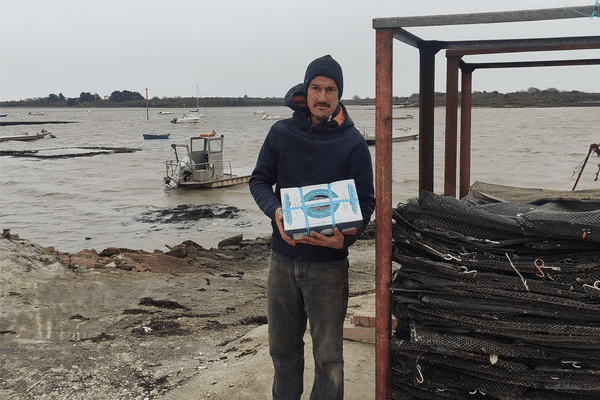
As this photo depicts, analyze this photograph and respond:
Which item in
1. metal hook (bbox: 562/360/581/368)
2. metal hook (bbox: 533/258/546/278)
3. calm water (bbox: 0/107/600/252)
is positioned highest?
metal hook (bbox: 533/258/546/278)

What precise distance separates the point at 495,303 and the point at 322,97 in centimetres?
123

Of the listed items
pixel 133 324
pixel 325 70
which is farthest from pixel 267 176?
pixel 133 324

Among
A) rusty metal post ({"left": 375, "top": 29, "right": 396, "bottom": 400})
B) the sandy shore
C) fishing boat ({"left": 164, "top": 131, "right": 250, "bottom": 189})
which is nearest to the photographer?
rusty metal post ({"left": 375, "top": 29, "right": 396, "bottom": 400})

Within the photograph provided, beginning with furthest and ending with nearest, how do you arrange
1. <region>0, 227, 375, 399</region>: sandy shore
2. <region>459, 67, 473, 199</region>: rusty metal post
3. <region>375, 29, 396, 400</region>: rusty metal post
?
<region>459, 67, 473, 199</region>: rusty metal post → <region>0, 227, 375, 399</region>: sandy shore → <region>375, 29, 396, 400</region>: rusty metal post

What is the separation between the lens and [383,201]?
2477mm

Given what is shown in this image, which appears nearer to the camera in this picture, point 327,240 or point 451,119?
point 327,240

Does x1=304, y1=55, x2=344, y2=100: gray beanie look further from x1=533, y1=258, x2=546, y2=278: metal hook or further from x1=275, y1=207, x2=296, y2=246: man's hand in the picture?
x1=533, y1=258, x2=546, y2=278: metal hook

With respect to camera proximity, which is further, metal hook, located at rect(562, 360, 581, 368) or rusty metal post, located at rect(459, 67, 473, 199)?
rusty metal post, located at rect(459, 67, 473, 199)

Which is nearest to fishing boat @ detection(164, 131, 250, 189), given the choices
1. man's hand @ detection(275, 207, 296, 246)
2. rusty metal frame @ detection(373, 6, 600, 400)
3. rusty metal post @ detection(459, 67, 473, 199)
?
rusty metal post @ detection(459, 67, 473, 199)

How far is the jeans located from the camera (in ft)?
8.25

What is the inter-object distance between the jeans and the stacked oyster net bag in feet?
0.92

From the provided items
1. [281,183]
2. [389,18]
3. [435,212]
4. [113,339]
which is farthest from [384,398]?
[113,339]

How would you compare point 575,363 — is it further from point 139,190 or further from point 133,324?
point 139,190

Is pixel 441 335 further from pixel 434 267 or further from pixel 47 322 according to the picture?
pixel 47 322
